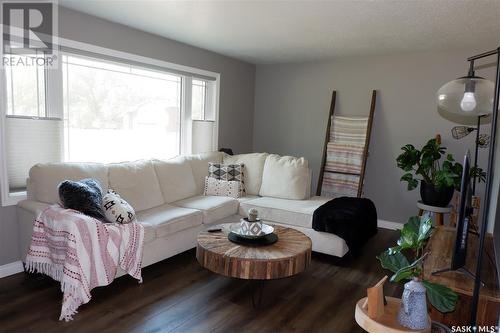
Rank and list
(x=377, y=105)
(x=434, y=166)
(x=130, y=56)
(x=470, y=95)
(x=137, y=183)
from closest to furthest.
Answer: (x=470, y=95) → (x=137, y=183) → (x=130, y=56) → (x=434, y=166) → (x=377, y=105)

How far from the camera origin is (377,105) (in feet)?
15.6

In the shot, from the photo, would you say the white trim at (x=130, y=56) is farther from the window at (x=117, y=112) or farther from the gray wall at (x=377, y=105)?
the gray wall at (x=377, y=105)

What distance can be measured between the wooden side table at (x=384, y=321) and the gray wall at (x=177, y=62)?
2.84 metres

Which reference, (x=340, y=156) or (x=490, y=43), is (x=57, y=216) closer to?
(x=340, y=156)

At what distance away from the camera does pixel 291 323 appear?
2.43 meters

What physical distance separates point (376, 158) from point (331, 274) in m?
2.14

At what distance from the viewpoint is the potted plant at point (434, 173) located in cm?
381

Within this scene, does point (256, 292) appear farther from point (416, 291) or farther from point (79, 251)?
point (416, 291)

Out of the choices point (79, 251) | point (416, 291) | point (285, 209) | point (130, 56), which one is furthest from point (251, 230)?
point (130, 56)

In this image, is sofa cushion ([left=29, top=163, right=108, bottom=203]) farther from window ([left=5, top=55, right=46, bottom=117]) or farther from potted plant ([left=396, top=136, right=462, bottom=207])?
potted plant ([left=396, top=136, right=462, bottom=207])

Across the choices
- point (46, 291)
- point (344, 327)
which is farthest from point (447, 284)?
point (46, 291)

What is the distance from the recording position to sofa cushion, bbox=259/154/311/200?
4.16m

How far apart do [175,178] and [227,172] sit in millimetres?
665

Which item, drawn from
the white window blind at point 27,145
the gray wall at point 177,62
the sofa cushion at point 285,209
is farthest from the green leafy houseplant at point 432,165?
the white window blind at point 27,145
